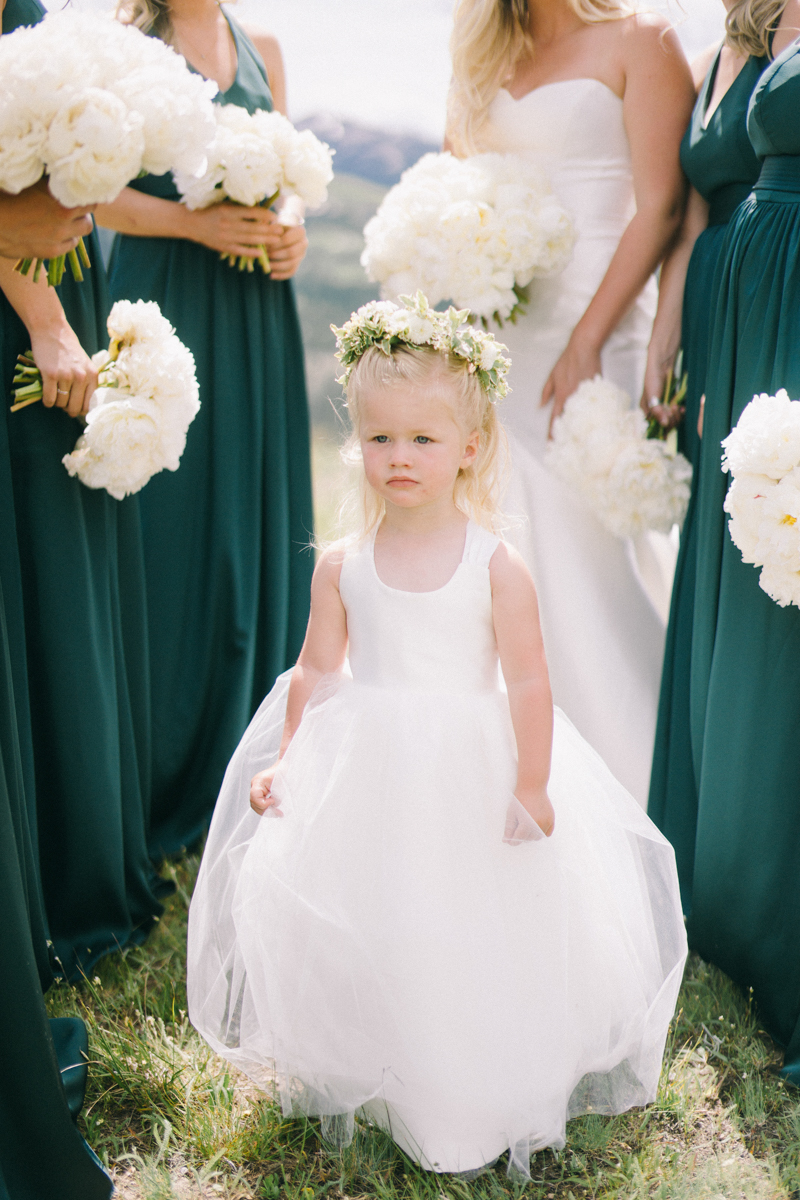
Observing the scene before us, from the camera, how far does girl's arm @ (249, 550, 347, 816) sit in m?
2.48

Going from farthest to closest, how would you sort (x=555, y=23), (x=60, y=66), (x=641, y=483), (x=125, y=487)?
(x=555, y=23)
(x=641, y=483)
(x=125, y=487)
(x=60, y=66)

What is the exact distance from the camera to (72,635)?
9.29 feet

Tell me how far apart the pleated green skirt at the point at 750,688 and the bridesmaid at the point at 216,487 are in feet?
5.04

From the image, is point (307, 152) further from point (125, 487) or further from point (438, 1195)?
point (438, 1195)

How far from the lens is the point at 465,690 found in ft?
7.78

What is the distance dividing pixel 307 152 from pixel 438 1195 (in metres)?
2.94

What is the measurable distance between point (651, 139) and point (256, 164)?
4.14 ft

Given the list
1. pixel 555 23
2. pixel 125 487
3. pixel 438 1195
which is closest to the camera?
pixel 438 1195

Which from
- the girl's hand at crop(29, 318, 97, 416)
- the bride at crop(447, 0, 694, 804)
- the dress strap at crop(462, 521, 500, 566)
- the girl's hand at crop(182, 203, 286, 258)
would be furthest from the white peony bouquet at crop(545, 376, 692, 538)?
the girl's hand at crop(29, 318, 97, 416)

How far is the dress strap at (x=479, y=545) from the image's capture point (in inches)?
93.0

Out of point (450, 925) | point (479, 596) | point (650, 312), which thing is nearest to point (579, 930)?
point (450, 925)

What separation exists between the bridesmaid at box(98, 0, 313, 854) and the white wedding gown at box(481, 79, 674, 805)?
0.83 meters

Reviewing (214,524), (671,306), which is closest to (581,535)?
(671,306)

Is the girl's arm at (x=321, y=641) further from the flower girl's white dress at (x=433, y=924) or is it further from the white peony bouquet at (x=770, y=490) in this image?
the white peony bouquet at (x=770, y=490)
